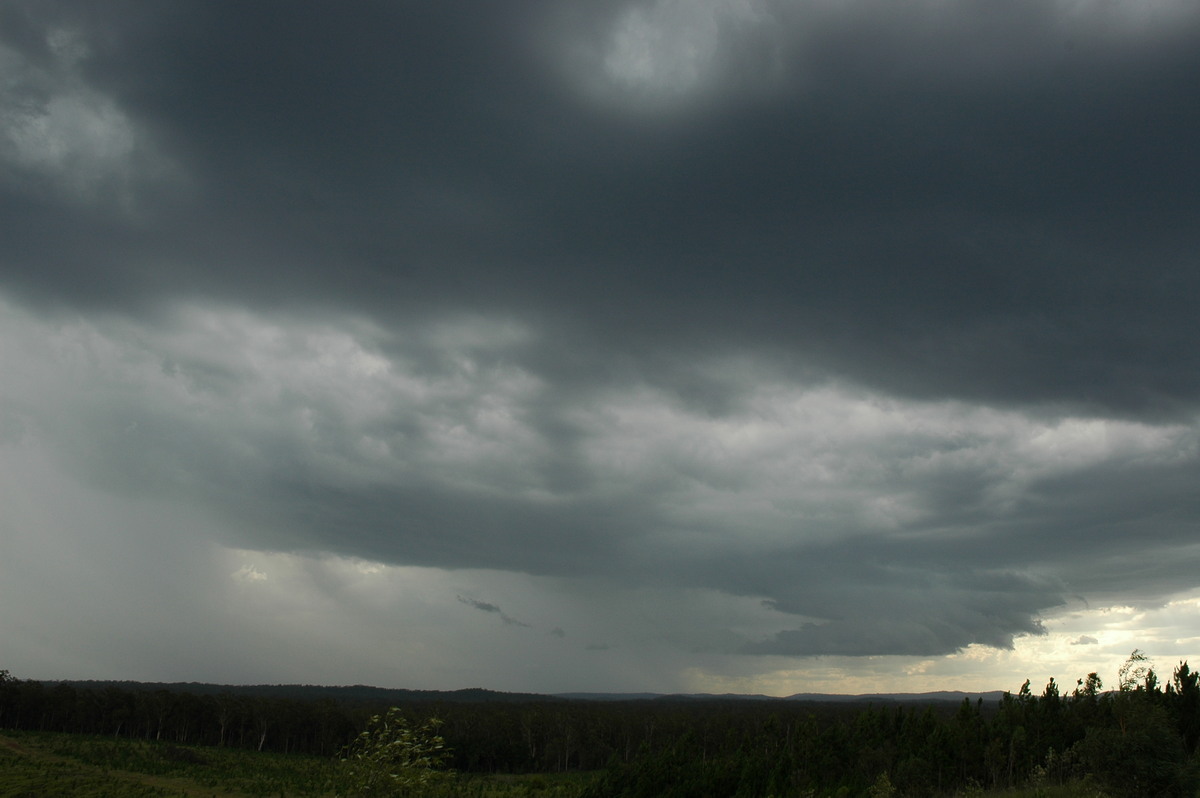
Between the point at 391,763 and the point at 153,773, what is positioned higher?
the point at 391,763

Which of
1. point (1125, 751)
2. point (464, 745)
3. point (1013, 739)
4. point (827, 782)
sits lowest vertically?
point (464, 745)

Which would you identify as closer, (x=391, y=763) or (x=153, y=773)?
(x=391, y=763)

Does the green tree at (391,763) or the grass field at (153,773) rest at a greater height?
the green tree at (391,763)

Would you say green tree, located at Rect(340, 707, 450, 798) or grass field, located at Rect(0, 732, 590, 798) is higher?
green tree, located at Rect(340, 707, 450, 798)

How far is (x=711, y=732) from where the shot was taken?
184875 millimetres

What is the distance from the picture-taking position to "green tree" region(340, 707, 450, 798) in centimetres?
1820

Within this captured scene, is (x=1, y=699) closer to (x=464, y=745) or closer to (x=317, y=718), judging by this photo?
(x=317, y=718)

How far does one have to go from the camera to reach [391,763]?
1881cm

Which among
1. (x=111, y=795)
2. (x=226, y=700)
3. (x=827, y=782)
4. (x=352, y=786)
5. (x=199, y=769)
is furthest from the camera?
(x=226, y=700)

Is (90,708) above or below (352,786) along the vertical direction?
below

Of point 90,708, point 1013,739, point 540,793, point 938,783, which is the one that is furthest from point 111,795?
point 90,708

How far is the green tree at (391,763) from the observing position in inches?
717

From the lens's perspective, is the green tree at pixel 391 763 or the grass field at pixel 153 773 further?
the grass field at pixel 153 773

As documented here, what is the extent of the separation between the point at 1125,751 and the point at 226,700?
209243mm
